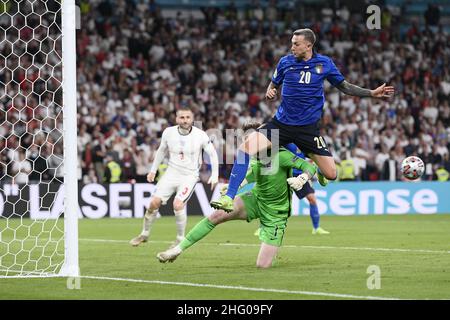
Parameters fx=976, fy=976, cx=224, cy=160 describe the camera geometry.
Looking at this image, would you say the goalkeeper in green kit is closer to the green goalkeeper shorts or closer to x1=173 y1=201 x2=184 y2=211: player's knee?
the green goalkeeper shorts

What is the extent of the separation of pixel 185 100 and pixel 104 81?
2.33m

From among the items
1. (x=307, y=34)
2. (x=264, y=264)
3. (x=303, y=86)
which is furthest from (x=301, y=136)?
(x=264, y=264)

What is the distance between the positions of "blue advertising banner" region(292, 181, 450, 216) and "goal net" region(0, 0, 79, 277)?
248 inches

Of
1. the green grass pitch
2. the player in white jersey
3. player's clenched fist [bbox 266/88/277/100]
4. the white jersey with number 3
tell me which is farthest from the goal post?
the white jersey with number 3

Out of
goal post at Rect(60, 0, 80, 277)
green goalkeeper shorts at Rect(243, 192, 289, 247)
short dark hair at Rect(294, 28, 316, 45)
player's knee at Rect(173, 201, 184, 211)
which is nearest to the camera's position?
goal post at Rect(60, 0, 80, 277)

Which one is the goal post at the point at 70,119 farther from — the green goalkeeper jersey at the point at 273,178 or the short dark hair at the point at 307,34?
the short dark hair at the point at 307,34

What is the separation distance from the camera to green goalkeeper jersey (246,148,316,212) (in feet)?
37.2

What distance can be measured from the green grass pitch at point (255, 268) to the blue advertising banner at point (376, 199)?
16.6 ft

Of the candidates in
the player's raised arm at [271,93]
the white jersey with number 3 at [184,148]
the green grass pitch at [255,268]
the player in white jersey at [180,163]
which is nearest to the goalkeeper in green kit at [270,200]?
the green grass pitch at [255,268]

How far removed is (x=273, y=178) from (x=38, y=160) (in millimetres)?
12625

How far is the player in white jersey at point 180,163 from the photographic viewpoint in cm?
1434

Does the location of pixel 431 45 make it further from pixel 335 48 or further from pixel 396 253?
pixel 396 253

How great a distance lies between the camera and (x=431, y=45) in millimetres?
32219

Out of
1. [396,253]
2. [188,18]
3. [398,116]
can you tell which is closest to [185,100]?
[188,18]
